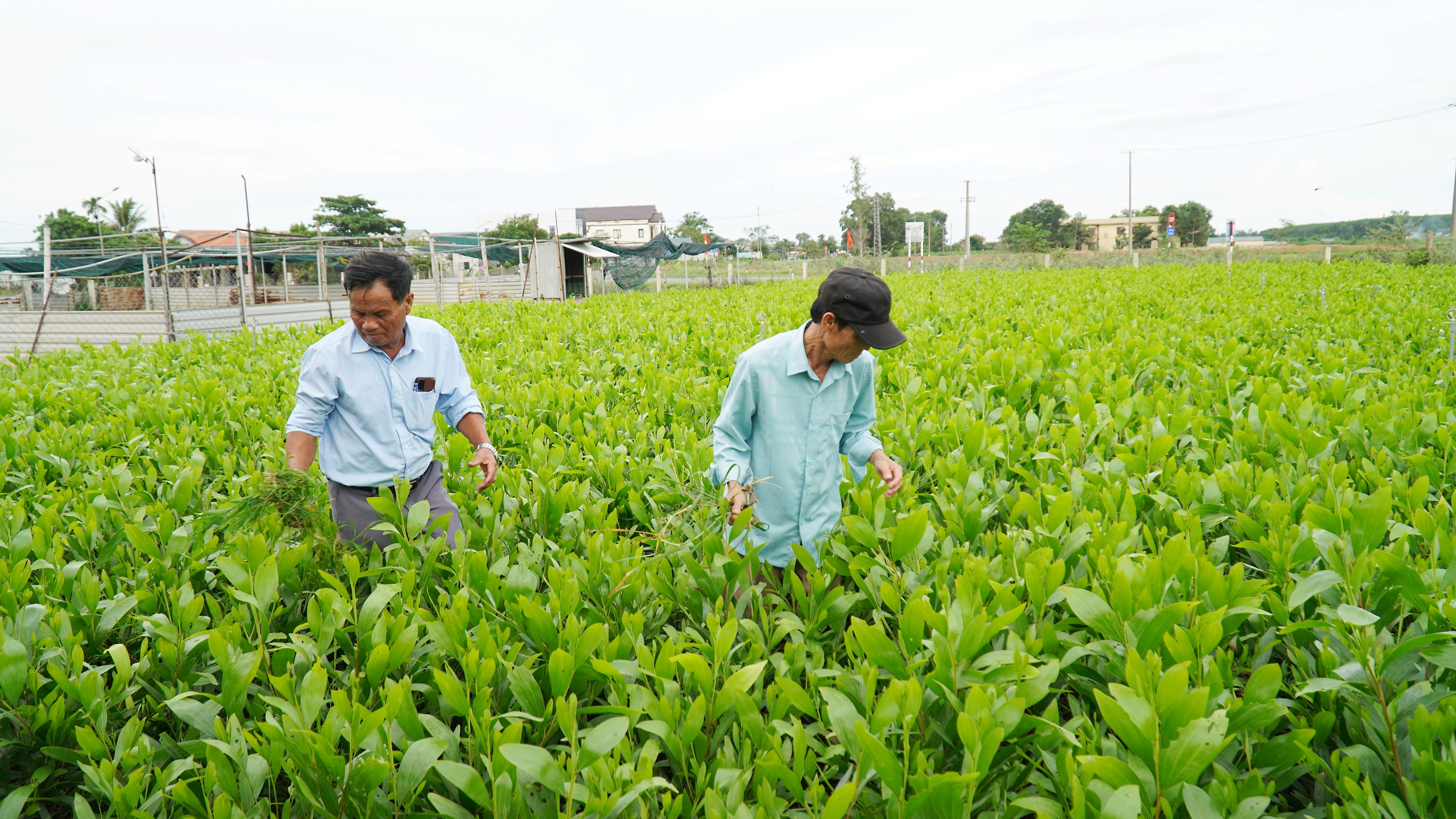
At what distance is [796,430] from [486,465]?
3.93 feet

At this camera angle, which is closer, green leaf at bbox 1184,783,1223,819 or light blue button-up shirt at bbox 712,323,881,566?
green leaf at bbox 1184,783,1223,819

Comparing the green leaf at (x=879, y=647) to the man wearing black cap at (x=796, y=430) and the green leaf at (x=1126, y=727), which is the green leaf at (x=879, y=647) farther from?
the man wearing black cap at (x=796, y=430)

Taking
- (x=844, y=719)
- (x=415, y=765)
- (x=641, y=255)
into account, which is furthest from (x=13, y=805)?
(x=641, y=255)

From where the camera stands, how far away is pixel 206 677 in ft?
6.80

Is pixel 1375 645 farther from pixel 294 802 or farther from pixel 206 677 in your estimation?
pixel 206 677

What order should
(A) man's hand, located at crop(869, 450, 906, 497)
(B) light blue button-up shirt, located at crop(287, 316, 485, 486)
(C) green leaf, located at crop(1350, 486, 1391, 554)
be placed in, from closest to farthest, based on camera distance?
1. (C) green leaf, located at crop(1350, 486, 1391, 554)
2. (A) man's hand, located at crop(869, 450, 906, 497)
3. (B) light blue button-up shirt, located at crop(287, 316, 485, 486)

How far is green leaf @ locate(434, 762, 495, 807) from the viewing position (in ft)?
4.88

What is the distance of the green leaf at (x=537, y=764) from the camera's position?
1.45 meters

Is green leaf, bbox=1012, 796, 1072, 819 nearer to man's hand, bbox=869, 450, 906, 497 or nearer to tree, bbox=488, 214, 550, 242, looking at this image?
man's hand, bbox=869, 450, 906, 497

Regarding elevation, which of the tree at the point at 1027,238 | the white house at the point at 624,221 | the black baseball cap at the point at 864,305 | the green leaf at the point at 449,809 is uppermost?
the white house at the point at 624,221

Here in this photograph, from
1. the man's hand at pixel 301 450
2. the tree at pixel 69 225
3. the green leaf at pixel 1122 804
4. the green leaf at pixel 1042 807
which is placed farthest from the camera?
the tree at pixel 69 225

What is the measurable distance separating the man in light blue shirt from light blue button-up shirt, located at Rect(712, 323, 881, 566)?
98 centimetres

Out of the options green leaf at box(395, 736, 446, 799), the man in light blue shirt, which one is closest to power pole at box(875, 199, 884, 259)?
the man in light blue shirt

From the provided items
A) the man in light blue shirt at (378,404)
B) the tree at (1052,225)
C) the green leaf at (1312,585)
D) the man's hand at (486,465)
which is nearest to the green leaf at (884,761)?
the green leaf at (1312,585)
